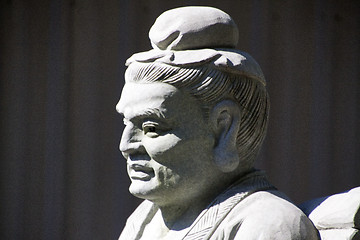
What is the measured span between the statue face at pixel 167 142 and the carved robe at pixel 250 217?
12cm

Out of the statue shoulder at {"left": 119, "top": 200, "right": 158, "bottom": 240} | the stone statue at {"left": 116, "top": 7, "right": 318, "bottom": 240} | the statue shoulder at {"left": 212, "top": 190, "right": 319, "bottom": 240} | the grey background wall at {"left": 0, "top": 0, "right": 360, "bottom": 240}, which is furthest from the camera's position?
the grey background wall at {"left": 0, "top": 0, "right": 360, "bottom": 240}

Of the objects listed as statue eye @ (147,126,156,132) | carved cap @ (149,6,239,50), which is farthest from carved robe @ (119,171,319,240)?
carved cap @ (149,6,239,50)

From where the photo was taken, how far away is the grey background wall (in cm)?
611

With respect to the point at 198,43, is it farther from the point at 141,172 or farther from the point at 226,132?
the point at 141,172

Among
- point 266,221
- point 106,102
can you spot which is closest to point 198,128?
point 266,221

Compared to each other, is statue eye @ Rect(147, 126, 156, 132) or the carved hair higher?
the carved hair

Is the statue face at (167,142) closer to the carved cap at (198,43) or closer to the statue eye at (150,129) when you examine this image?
the statue eye at (150,129)

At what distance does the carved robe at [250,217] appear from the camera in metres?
3.35

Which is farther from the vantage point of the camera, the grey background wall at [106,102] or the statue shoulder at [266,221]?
the grey background wall at [106,102]

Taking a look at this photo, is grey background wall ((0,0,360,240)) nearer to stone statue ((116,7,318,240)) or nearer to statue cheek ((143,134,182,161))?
stone statue ((116,7,318,240))

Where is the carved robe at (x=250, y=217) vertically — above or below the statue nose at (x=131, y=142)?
below

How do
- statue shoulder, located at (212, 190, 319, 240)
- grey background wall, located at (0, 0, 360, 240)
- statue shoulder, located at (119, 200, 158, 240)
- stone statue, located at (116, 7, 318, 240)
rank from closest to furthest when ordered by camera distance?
statue shoulder, located at (212, 190, 319, 240) < stone statue, located at (116, 7, 318, 240) < statue shoulder, located at (119, 200, 158, 240) < grey background wall, located at (0, 0, 360, 240)

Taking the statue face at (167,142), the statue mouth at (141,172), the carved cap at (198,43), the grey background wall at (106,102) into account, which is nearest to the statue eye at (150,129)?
the statue face at (167,142)

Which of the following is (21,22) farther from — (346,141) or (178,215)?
(178,215)
